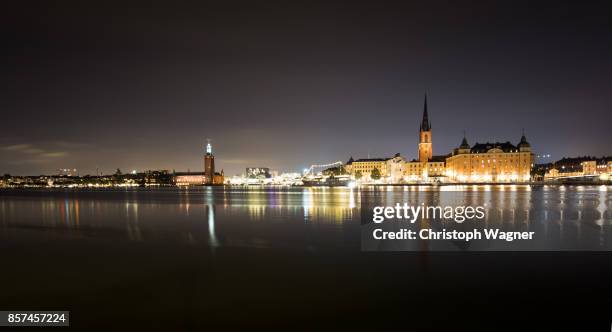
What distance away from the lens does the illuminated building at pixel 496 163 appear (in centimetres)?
12019

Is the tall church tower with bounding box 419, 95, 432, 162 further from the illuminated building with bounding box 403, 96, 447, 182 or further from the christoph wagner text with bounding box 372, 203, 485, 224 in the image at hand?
the christoph wagner text with bounding box 372, 203, 485, 224

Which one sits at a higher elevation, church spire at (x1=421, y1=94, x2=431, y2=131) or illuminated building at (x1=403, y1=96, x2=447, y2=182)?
church spire at (x1=421, y1=94, x2=431, y2=131)

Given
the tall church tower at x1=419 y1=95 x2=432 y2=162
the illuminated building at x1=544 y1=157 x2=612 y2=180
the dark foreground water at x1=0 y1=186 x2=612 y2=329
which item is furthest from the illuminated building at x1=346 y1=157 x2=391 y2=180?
the dark foreground water at x1=0 y1=186 x2=612 y2=329

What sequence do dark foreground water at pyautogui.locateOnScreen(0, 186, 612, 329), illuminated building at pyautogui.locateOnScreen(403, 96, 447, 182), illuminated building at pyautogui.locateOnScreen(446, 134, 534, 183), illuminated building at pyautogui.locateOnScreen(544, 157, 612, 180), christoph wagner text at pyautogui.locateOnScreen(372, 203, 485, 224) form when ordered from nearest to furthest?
1. dark foreground water at pyautogui.locateOnScreen(0, 186, 612, 329)
2. christoph wagner text at pyautogui.locateOnScreen(372, 203, 485, 224)
3. illuminated building at pyautogui.locateOnScreen(446, 134, 534, 183)
4. illuminated building at pyautogui.locateOnScreen(544, 157, 612, 180)
5. illuminated building at pyautogui.locateOnScreen(403, 96, 447, 182)

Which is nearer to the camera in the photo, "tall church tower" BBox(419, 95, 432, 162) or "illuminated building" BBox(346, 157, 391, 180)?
"tall church tower" BBox(419, 95, 432, 162)

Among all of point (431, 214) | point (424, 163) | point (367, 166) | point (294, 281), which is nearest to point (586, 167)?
point (424, 163)

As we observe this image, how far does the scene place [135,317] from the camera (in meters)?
8.80

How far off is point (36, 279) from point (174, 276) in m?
4.34

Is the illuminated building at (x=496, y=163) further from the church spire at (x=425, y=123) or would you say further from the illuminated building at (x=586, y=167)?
the illuminated building at (x=586, y=167)

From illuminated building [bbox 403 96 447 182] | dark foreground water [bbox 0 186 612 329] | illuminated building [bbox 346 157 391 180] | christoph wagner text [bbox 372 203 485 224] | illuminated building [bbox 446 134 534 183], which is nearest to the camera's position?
dark foreground water [bbox 0 186 612 329]

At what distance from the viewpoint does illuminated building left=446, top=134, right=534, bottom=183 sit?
120 meters

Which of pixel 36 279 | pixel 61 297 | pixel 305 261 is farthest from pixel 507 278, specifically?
pixel 36 279

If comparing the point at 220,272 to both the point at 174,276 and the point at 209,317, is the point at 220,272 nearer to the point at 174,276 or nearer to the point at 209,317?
the point at 174,276

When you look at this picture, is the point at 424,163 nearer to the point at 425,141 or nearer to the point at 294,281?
the point at 425,141
